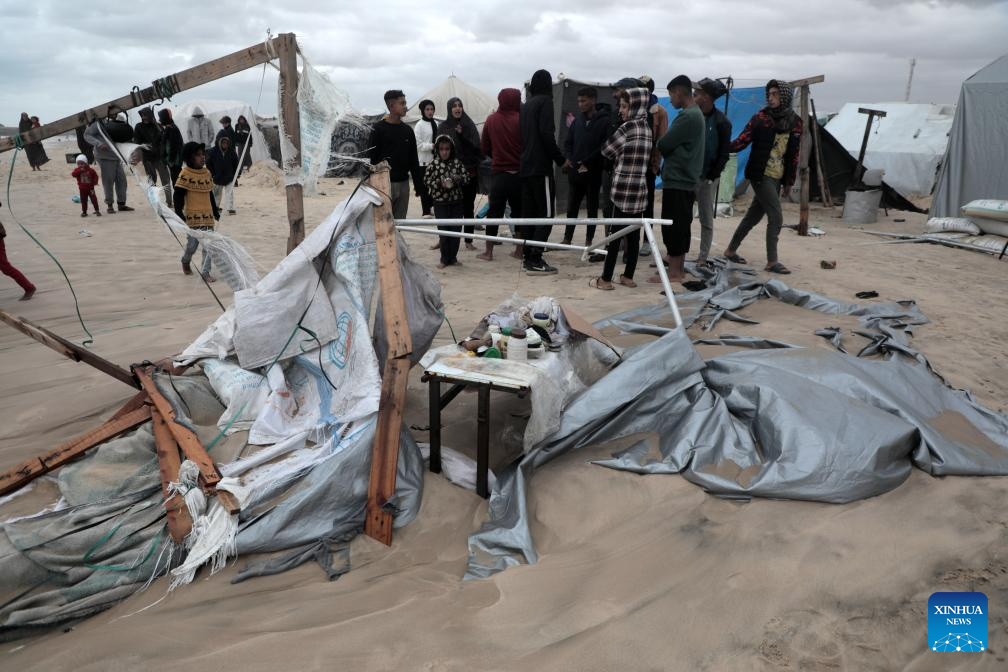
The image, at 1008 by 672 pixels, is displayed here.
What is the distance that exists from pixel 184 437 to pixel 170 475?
21cm

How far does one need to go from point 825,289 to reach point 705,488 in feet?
12.8

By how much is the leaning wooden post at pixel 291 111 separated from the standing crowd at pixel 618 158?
Answer: 208 cm

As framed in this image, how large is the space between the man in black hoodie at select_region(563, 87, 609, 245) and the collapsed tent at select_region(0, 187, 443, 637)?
387cm

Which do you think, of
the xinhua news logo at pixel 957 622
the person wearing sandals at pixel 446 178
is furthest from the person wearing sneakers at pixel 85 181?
the xinhua news logo at pixel 957 622

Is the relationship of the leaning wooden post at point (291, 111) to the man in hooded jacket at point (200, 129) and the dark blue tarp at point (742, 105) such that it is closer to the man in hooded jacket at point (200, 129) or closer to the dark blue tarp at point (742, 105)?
the dark blue tarp at point (742, 105)

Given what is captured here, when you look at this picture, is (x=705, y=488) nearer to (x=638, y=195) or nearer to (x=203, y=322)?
(x=638, y=195)

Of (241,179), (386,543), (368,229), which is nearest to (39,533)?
(386,543)

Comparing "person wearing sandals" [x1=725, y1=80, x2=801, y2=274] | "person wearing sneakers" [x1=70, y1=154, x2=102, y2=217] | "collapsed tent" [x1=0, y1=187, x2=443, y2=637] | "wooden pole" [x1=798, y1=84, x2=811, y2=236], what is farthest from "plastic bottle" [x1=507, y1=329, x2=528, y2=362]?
"person wearing sneakers" [x1=70, y1=154, x2=102, y2=217]

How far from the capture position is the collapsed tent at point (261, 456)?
85.0 inches

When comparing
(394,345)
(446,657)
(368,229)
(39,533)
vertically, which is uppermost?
(368,229)

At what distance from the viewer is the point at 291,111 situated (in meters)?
3.37

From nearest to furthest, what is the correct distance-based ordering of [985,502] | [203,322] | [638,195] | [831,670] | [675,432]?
[831,670] → [985,502] → [675,432] → [203,322] → [638,195]

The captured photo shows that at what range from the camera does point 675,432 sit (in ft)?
9.27

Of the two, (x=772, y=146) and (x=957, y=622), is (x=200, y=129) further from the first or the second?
(x=957, y=622)
